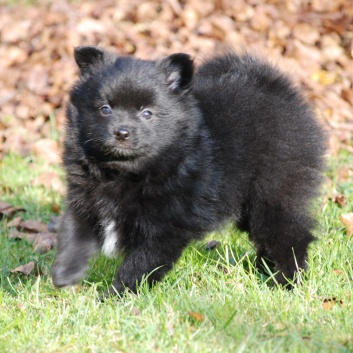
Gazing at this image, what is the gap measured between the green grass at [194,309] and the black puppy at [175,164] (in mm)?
197

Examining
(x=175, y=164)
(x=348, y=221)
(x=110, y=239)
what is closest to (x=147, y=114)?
(x=175, y=164)

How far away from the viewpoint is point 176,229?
4.08 m

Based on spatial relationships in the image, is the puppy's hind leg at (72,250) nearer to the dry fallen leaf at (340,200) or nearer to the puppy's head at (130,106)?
the puppy's head at (130,106)

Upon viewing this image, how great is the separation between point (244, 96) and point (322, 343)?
1864mm

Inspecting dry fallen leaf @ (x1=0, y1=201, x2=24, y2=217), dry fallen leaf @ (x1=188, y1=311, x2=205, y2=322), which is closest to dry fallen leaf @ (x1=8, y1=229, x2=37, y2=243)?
dry fallen leaf @ (x1=0, y1=201, x2=24, y2=217)

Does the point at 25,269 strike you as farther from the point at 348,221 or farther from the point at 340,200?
the point at 340,200

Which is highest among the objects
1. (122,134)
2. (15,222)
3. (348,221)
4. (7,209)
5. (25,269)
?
(122,134)

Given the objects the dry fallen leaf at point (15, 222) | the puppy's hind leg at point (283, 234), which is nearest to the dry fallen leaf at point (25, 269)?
the dry fallen leaf at point (15, 222)

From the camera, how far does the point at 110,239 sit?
4164 mm

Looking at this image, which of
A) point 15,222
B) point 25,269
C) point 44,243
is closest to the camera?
point 25,269

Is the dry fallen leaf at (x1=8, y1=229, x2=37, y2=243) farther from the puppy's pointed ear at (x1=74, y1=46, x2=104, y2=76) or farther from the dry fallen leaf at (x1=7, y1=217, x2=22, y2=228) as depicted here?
the puppy's pointed ear at (x1=74, y1=46, x2=104, y2=76)

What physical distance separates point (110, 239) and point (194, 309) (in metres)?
0.74

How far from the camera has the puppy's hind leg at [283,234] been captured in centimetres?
448

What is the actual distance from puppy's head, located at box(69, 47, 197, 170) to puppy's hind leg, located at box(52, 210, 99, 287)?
441 mm
